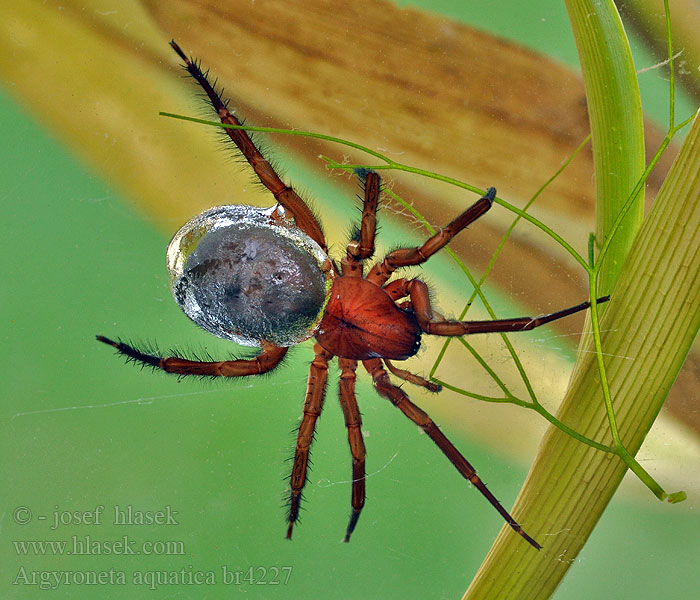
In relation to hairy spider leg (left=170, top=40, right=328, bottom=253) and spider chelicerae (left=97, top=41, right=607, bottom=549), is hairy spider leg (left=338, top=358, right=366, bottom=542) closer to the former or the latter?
spider chelicerae (left=97, top=41, right=607, bottom=549)

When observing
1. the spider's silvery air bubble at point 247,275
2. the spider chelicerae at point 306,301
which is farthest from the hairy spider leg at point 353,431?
the spider's silvery air bubble at point 247,275

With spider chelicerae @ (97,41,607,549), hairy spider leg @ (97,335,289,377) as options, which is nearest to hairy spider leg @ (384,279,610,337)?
spider chelicerae @ (97,41,607,549)

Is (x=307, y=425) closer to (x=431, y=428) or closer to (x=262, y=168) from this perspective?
(x=431, y=428)

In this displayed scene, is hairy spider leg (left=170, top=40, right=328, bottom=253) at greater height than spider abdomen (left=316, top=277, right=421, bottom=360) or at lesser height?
greater

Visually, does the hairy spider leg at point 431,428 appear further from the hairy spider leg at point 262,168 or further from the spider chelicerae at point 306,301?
the hairy spider leg at point 262,168

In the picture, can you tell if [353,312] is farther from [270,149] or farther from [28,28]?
[28,28]

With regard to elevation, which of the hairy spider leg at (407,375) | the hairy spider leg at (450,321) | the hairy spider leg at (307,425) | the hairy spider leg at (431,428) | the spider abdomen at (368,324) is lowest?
the hairy spider leg at (307,425)

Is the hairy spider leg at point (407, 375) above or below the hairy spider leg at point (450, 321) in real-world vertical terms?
below
